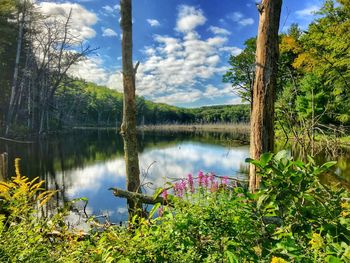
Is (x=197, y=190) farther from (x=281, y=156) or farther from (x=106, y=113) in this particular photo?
(x=106, y=113)

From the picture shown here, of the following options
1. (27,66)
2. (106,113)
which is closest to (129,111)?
(27,66)

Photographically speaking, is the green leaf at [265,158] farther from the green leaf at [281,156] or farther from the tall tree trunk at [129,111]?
the tall tree trunk at [129,111]

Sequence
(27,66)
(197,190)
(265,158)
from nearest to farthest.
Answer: (265,158) < (197,190) < (27,66)

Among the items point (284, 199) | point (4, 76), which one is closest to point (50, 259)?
point (284, 199)

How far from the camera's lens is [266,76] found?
165 inches

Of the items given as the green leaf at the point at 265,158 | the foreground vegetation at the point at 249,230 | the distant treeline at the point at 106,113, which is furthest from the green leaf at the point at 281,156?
the distant treeline at the point at 106,113

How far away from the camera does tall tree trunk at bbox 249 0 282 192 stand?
4168 millimetres

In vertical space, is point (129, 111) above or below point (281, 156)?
above

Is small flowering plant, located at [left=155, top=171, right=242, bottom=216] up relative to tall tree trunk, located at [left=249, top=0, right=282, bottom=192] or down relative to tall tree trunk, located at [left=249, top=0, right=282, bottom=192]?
down

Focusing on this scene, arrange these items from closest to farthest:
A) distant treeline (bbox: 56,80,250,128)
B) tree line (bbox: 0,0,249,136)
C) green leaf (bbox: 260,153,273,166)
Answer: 1. green leaf (bbox: 260,153,273,166)
2. tree line (bbox: 0,0,249,136)
3. distant treeline (bbox: 56,80,250,128)

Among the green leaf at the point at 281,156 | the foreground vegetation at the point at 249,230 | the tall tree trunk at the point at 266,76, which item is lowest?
the foreground vegetation at the point at 249,230

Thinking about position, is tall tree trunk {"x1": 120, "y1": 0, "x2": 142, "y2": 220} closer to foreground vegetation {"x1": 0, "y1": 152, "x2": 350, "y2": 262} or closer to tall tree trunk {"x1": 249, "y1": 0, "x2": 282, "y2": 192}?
tall tree trunk {"x1": 249, "y1": 0, "x2": 282, "y2": 192}

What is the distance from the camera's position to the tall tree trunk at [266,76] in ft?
13.7

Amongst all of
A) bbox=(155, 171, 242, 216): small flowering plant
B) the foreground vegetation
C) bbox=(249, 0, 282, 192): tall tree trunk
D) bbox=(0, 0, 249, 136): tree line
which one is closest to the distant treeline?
bbox=(0, 0, 249, 136): tree line
